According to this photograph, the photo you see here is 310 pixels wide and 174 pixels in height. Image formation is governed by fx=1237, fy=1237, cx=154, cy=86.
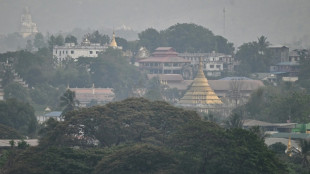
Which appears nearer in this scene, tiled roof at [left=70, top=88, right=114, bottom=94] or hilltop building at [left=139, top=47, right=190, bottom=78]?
tiled roof at [left=70, top=88, right=114, bottom=94]

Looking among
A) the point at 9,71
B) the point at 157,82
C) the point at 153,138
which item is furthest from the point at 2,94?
the point at 153,138

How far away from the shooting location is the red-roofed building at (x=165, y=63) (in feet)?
387

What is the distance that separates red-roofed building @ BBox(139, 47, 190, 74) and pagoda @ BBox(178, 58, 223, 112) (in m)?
21.5

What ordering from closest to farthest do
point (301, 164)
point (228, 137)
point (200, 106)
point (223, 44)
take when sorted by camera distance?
point (228, 137), point (301, 164), point (200, 106), point (223, 44)

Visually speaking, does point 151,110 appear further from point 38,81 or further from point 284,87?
point 38,81

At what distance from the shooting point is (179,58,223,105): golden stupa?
303 ft

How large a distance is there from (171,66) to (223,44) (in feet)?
37.6

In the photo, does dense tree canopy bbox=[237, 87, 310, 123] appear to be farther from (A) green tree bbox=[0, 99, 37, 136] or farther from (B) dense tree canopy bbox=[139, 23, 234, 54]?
(B) dense tree canopy bbox=[139, 23, 234, 54]

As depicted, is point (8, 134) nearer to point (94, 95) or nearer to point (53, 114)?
point (53, 114)

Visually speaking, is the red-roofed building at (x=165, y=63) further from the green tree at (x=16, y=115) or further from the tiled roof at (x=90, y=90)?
the green tree at (x=16, y=115)

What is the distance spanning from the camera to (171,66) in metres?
118

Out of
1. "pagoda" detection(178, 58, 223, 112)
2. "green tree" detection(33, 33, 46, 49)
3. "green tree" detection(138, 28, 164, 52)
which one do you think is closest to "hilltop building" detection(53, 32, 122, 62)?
"green tree" detection(138, 28, 164, 52)

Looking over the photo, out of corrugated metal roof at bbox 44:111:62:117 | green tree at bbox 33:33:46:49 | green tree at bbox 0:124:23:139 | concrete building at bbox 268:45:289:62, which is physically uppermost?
green tree at bbox 33:33:46:49

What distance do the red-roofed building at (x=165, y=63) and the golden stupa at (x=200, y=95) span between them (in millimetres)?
21923
